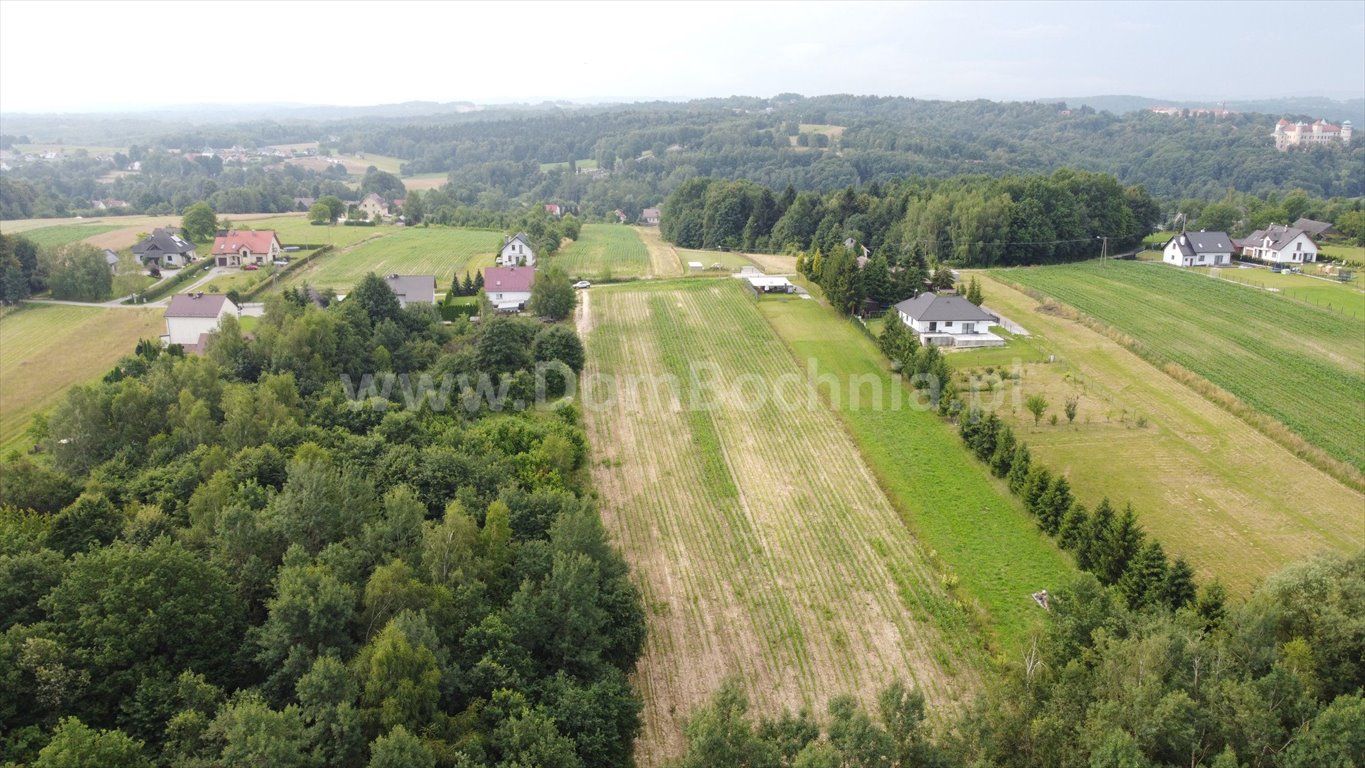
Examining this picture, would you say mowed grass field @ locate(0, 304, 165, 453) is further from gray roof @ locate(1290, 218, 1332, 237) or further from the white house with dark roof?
gray roof @ locate(1290, 218, 1332, 237)

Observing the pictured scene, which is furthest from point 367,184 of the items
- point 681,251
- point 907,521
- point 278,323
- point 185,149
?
point 907,521

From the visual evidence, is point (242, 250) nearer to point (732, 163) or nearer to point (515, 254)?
point (515, 254)

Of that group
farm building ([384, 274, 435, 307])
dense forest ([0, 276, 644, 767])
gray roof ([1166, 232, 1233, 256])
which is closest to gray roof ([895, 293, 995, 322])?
dense forest ([0, 276, 644, 767])

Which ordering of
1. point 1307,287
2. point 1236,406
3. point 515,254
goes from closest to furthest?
point 1236,406
point 1307,287
point 515,254

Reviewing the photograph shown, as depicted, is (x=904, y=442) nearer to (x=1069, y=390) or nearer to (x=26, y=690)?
(x=1069, y=390)

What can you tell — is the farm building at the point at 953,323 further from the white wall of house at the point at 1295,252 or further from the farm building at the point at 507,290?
the white wall of house at the point at 1295,252

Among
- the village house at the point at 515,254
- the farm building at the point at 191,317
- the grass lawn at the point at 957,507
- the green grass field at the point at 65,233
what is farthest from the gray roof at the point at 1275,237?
the green grass field at the point at 65,233

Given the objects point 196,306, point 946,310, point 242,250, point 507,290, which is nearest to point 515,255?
point 507,290
